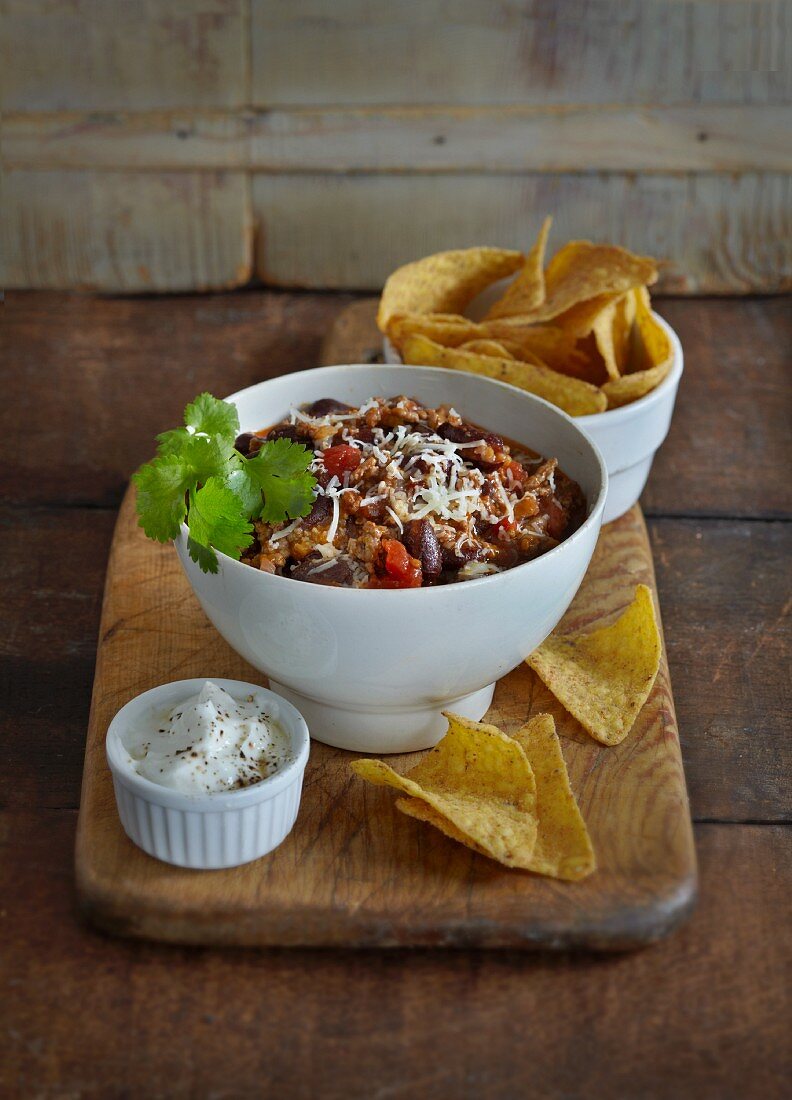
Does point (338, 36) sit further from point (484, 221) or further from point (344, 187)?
point (484, 221)

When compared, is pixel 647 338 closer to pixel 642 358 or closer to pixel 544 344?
pixel 642 358

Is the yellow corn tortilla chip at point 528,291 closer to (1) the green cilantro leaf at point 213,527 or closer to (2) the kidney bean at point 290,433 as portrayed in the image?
(2) the kidney bean at point 290,433

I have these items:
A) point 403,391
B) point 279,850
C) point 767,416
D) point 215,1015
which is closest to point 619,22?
point 767,416

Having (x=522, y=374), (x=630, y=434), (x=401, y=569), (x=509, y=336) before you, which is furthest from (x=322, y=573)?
(x=509, y=336)

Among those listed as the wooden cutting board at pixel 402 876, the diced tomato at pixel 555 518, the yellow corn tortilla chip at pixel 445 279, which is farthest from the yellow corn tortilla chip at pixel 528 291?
the wooden cutting board at pixel 402 876

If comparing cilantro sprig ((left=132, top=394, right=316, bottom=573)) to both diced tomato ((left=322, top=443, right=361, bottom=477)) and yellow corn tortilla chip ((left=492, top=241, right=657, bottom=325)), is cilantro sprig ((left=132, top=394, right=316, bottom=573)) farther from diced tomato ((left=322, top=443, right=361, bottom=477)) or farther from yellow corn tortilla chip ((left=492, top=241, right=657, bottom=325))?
yellow corn tortilla chip ((left=492, top=241, right=657, bottom=325))
